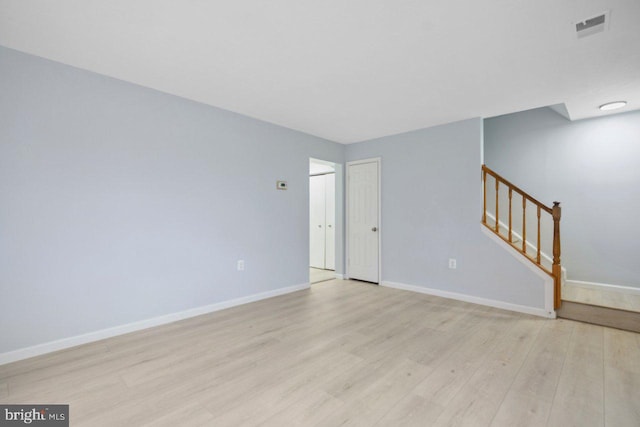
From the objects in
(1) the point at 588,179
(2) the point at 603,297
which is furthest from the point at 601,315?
(1) the point at 588,179

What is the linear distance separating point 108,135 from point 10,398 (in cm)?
206

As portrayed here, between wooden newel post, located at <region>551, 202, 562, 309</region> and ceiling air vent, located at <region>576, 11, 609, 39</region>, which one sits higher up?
ceiling air vent, located at <region>576, 11, 609, 39</region>

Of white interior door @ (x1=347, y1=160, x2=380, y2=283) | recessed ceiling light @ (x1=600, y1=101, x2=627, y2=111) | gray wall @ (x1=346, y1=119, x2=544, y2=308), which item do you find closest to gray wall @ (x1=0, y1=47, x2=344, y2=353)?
white interior door @ (x1=347, y1=160, x2=380, y2=283)

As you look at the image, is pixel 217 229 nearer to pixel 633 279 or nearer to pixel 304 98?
pixel 304 98

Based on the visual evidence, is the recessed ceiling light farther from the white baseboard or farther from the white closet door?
the white baseboard

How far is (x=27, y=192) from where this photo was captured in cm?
228

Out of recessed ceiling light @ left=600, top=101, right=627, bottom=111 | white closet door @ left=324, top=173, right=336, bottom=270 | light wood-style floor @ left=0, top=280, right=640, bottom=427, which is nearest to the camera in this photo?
light wood-style floor @ left=0, top=280, right=640, bottom=427

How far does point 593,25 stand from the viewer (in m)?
1.93

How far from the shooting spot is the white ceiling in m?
1.80

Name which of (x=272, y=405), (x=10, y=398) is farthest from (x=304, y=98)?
(x=10, y=398)


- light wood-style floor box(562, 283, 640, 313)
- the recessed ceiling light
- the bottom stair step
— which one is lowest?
the bottom stair step

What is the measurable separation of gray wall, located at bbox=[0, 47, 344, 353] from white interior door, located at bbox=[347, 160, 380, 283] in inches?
65.4

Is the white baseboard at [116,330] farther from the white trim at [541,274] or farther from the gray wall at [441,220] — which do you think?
the white trim at [541,274]

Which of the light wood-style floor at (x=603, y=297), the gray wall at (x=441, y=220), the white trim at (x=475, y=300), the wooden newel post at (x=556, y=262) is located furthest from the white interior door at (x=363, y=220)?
the light wood-style floor at (x=603, y=297)
